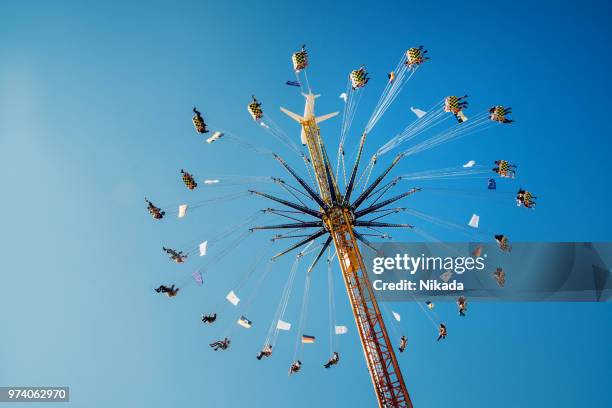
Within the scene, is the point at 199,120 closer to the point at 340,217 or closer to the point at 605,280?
the point at 340,217

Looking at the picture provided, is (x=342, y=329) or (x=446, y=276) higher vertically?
(x=446, y=276)

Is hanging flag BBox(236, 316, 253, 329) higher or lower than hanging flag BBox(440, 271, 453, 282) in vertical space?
lower

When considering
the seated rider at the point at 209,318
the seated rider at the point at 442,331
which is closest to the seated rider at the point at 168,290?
the seated rider at the point at 209,318

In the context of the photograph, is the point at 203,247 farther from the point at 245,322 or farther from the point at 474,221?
the point at 474,221

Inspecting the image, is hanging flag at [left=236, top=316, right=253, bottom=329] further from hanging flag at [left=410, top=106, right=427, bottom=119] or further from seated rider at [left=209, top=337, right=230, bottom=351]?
hanging flag at [left=410, top=106, right=427, bottom=119]

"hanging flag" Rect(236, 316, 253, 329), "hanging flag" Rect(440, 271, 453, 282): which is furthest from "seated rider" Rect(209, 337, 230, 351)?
"hanging flag" Rect(440, 271, 453, 282)

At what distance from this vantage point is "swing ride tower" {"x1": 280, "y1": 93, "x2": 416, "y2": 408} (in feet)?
62.1

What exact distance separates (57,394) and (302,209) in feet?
61.1

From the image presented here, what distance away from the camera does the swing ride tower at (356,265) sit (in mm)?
18922

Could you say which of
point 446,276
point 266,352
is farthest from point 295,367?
point 446,276

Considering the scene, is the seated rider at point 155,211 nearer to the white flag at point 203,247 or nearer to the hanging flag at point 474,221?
the white flag at point 203,247

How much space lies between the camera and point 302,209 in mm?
21281

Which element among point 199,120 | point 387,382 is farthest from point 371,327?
point 199,120

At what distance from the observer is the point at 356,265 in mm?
20891
